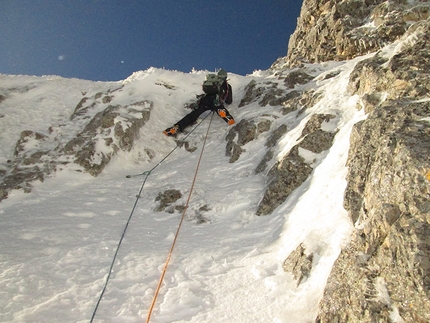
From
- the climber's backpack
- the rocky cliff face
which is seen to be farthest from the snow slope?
the climber's backpack

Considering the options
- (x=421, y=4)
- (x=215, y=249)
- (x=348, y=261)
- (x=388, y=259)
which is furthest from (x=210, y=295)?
(x=421, y=4)

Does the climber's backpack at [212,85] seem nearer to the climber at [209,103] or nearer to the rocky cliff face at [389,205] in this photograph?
the climber at [209,103]

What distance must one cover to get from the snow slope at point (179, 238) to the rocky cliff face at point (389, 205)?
1.11ft

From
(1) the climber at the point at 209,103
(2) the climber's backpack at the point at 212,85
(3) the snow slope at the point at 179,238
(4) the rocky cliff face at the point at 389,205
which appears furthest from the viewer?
(2) the climber's backpack at the point at 212,85

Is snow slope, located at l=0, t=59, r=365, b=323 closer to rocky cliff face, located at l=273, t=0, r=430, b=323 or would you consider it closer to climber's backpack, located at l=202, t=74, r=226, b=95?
rocky cliff face, located at l=273, t=0, r=430, b=323

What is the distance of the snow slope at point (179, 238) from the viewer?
4074mm

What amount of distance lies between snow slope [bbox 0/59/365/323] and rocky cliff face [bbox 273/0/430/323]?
1.11 ft

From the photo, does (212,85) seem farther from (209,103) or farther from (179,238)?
(179,238)

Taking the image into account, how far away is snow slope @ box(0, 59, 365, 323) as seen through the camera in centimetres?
407

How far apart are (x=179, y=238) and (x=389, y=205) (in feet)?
13.9

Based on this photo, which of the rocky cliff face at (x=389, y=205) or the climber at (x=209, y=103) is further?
the climber at (x=209, y=103)

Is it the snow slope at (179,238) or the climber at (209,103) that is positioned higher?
the climber at (209,103)

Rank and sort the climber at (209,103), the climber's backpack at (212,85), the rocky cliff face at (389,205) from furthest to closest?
1. the climber's backpack at (212,85)
2. the climber at (209,103)
3. the rocky cliff face at (389,205)

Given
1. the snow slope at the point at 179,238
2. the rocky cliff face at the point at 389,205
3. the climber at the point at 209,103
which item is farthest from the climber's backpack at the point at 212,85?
the rocky cliff face at the point at 389,205
